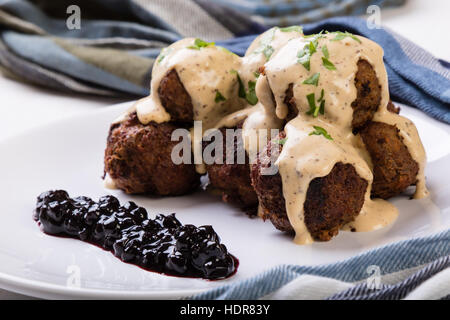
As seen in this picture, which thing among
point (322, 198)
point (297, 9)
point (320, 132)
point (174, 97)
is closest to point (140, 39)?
point (297, 9)

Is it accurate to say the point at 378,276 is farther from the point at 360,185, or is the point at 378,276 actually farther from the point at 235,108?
the point at 235,108

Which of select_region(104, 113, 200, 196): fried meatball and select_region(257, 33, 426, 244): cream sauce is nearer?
select_region(257, 33, 426, 244): cream sauce

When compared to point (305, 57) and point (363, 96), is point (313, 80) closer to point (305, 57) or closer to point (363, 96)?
point (305, 57)

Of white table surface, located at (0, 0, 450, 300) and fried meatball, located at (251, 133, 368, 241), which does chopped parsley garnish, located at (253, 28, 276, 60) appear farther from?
white table surface, located at (0, 0, 450, 300)

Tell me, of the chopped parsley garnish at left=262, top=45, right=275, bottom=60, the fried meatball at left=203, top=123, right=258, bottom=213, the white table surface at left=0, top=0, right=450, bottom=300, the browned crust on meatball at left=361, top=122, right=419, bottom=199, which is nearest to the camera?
the browned crust on meatball at left=361, top=122, right=419, bottom=199

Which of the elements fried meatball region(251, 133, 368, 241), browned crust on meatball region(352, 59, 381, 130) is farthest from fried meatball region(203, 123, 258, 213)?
browned crust on meatball region(352, 59, 381, 130)

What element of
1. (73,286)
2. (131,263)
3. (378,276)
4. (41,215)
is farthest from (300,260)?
(41,215)
